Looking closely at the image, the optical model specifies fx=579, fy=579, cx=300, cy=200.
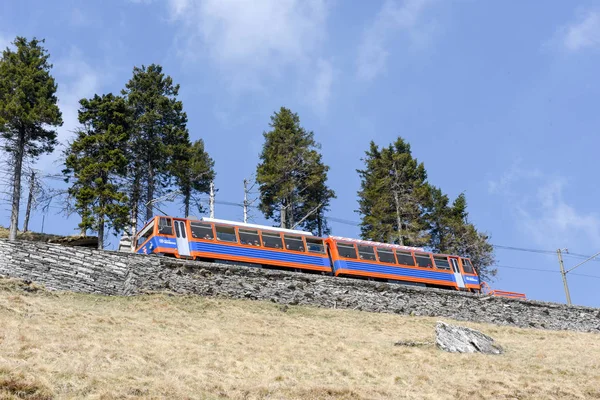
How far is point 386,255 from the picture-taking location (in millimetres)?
30641

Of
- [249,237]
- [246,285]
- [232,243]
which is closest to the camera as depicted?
[246,285]

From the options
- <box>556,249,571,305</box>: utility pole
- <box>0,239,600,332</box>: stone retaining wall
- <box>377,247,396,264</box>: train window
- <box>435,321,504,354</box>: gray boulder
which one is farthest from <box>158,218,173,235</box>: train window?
<box>556,249,571,305</box>: utility pole

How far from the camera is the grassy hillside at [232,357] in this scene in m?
12.3

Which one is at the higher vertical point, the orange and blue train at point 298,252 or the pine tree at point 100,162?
the pine tree at point 100,162

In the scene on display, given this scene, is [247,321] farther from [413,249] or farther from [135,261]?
[413,249]

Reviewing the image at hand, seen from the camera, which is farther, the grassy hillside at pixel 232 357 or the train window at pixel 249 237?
the train window at pixel 249 237

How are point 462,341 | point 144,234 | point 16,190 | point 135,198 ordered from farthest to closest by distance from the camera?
1. point 135,198
2. point 16,190
3. point 144,234
4. point 462,341

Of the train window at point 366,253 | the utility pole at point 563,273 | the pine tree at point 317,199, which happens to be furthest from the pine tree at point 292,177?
the utility pole at point 563,273

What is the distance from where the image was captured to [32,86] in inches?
1328

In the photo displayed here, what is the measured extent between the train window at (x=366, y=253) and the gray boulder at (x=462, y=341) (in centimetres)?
993

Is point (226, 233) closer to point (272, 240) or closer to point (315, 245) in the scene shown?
point (272, 240)

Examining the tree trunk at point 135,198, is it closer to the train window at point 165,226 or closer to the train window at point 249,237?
the train window at point 165,226

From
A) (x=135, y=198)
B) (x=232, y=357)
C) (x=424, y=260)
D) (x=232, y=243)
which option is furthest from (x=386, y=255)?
(x=232, y=357)

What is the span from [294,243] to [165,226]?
20.8ft
